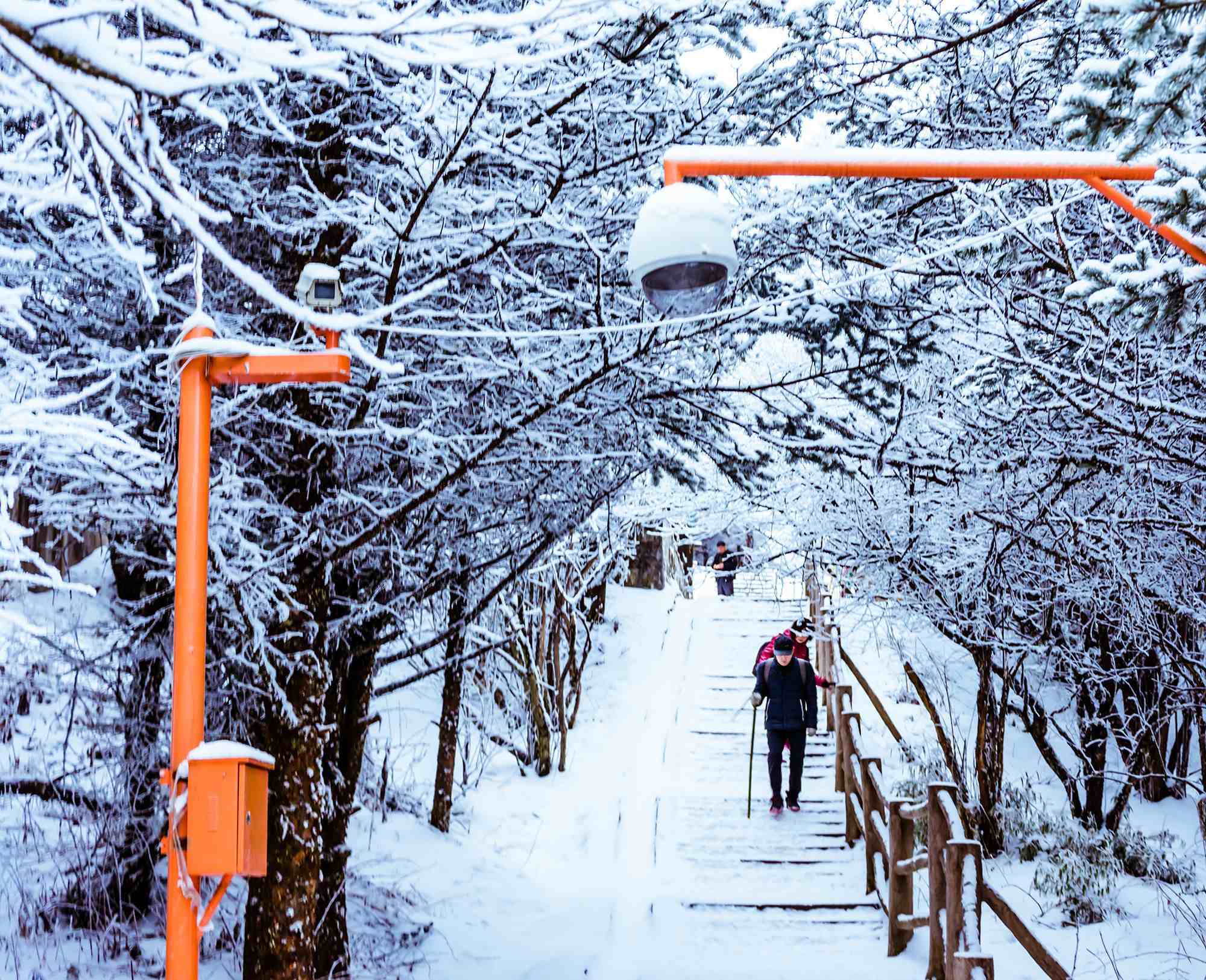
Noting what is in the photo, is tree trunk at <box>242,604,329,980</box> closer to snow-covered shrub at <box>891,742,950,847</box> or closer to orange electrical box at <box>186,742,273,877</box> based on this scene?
orange electrical box at <box>186,742,273,877</box>

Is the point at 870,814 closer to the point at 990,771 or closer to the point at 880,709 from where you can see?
the point at 990,771

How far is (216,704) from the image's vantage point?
6.40 m

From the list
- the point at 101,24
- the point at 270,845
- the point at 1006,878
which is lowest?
the point at 1006,878

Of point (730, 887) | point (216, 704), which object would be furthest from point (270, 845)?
point (730, 887)

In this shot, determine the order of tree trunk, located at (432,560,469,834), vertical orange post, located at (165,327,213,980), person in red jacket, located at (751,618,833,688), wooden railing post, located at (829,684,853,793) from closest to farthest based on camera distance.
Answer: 1. vertical orange post, located at (165,327,213,980)
2. tree trunk, located at (432,560,469,834)
3. wooden railing post, located at (829,684,853,793)
4. person in red jacket, located at (751,618,833,688)

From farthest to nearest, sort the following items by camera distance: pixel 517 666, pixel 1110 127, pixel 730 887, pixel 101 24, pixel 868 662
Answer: pixel 868 662
pixel 517 666
pixel 730 887
pixel 1110 127
pixel 101 24

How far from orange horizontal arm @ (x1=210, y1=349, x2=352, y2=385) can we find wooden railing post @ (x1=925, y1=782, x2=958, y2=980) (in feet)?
17.0

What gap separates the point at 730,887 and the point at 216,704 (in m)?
5.17

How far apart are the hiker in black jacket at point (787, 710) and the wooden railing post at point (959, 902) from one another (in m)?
4.15

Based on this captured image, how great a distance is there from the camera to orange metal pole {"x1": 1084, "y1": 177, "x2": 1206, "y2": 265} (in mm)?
3328

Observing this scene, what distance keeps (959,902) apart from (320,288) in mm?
5369

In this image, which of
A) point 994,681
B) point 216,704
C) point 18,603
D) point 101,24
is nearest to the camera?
point 101,24

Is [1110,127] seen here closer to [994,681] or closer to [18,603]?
[18,603]

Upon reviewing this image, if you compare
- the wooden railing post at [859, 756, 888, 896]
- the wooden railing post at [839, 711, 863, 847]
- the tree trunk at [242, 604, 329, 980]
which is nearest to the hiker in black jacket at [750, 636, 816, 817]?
the wooden railing post at [839, 711, 863, 847]
